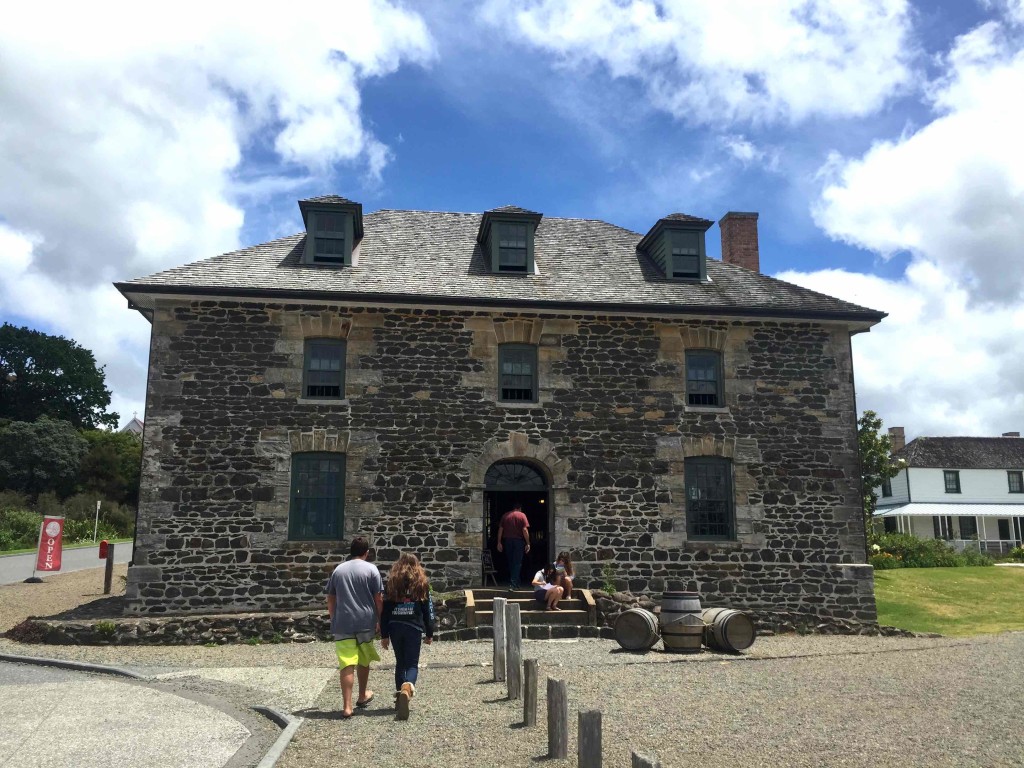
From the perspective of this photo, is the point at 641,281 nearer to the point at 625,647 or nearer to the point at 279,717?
the point at 625,647

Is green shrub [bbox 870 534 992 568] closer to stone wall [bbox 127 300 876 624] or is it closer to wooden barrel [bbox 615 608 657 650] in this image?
stone wall [bbox 127 300 876 624]

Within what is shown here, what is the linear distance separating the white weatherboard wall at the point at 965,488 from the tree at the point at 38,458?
45171 millimetres

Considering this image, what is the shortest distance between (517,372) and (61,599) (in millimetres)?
10888

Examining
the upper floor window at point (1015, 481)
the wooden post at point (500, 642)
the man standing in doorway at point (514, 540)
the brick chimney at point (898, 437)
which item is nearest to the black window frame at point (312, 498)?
the man standing in doorway at point (514, 540)

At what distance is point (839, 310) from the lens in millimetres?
16562

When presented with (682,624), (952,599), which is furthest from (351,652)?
(952,599)

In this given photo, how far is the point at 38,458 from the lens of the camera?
4356 cm

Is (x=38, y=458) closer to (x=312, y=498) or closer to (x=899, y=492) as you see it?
(x=312, y=498)

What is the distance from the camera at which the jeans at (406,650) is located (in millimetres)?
7922

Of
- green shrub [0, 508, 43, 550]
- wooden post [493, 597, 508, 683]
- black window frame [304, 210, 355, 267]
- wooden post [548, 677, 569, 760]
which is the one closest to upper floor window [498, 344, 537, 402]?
black window frame [304, 210, 355, 267]

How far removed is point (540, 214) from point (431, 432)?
17.5 feet

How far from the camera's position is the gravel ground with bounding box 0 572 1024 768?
6.50 metres

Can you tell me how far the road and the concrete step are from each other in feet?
45.8

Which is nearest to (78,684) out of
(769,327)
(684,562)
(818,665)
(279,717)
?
(279,717)
